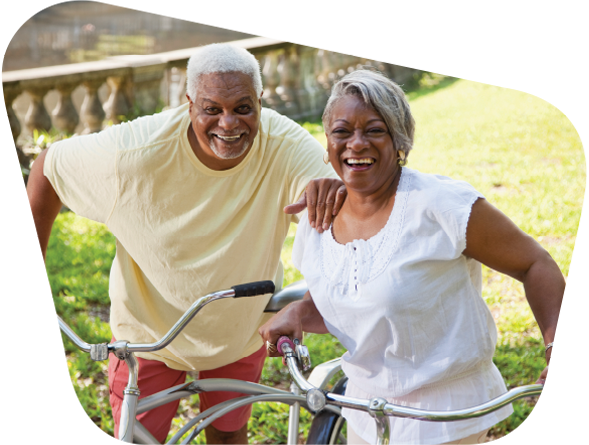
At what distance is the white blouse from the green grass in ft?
7.24

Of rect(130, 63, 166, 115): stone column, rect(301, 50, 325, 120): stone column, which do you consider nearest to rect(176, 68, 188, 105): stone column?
rect(130, 63, 166, 115): stone column

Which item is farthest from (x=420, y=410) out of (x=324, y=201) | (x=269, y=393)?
(x=269, y=393)

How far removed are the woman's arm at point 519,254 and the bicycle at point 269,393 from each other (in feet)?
0.73

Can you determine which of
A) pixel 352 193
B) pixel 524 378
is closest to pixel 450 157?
pixel 524 378

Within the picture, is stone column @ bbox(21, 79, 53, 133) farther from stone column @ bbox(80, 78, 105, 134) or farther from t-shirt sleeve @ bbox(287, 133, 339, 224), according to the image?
t-shirt sleeve @ bbox(287, 133, 339, 224)

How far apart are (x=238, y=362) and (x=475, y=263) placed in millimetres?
1323

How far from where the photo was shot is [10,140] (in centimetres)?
629

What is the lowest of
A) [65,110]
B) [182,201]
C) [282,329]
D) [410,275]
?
[282,329]

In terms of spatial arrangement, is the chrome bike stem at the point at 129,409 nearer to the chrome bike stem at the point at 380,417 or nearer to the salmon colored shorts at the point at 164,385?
the salmon colored shorts at the point at 164,385

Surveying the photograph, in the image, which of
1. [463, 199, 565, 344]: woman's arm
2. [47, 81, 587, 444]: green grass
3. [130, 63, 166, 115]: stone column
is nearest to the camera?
[463, 199, 565, 344]: woman's arm

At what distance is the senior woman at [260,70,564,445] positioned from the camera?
188 cm

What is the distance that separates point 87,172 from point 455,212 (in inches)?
55.8

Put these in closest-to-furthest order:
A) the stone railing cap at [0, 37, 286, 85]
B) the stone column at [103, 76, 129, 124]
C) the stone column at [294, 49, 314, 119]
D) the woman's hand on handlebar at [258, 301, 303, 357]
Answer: the woman's hand on handlebar at [258, 301, 303, 357]
the stone railing cap at [0, 37, 286, 85]
the stone column at [103, 76, 129, 124]
the stone column at [294, 49, 314, 119]

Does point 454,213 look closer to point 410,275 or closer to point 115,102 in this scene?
point 410,275
